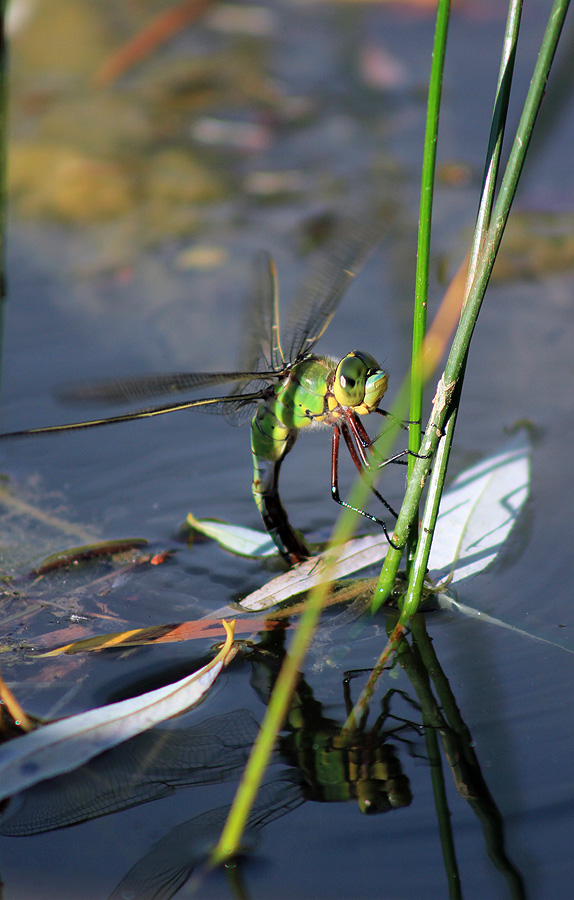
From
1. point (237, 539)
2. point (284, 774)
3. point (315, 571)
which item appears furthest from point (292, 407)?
point (284, 774)

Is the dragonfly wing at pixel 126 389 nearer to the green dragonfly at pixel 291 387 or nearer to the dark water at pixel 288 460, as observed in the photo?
the green dragonfly at pixel 291 387

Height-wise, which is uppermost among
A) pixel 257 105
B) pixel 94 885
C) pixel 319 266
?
pixel 257 105

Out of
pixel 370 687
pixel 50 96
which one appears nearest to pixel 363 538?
pixel 370 687

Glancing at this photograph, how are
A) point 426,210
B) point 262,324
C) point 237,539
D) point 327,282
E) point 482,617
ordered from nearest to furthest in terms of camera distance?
point 426,210
point 482,617
point 237,539
point 327,282
point 262,324

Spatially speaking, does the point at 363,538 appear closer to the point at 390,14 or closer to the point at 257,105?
the point at 257,105

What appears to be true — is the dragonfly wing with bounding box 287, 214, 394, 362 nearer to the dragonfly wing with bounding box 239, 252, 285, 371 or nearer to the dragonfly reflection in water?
the dragonfly wing with bounding box 239, 252, 285, 371

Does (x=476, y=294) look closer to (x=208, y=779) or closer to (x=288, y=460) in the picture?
(x=208, y=779)
